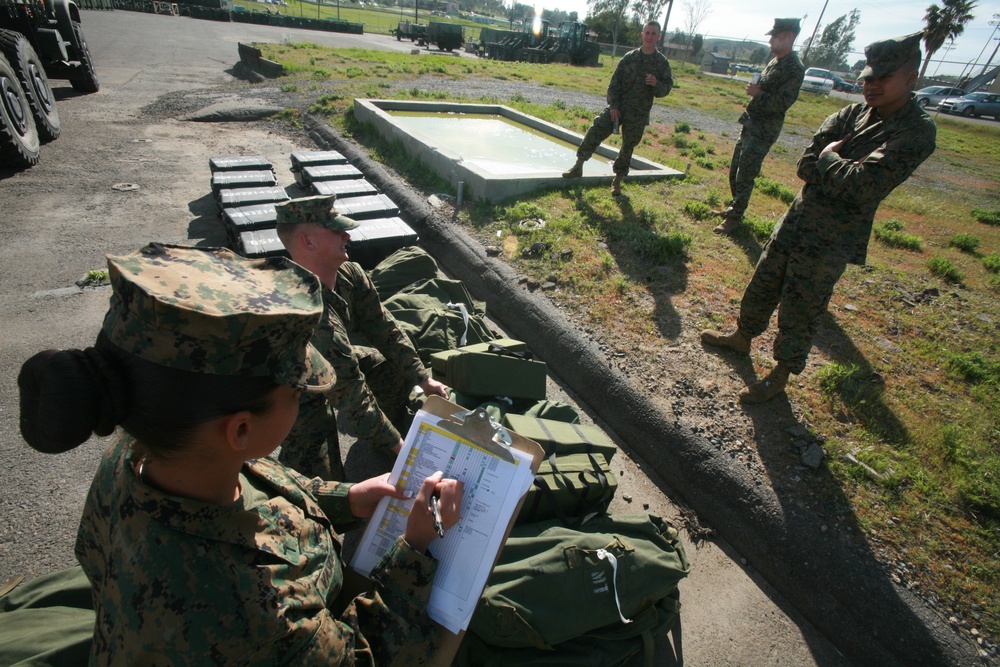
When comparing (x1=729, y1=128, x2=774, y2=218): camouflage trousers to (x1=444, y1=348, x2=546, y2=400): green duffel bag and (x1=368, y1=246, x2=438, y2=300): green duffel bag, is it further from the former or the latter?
(x1=444, y1=348, x2=546, y2=400): green duffel bag

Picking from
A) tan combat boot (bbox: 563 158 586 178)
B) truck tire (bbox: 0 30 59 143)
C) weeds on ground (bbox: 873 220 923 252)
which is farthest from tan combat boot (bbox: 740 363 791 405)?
truck tire (bbox: 0 30 59 143)

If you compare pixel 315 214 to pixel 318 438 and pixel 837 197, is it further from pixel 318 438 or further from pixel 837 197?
pixel 837 197

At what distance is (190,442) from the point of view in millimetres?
1062

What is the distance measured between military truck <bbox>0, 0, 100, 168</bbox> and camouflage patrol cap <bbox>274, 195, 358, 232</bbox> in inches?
265

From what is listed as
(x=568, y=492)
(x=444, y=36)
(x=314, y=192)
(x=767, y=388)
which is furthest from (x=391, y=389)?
(x=444, y=36)

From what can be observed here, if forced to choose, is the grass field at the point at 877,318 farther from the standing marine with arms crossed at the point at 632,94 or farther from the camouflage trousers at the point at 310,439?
the camouflage trousers at the point at 310,439

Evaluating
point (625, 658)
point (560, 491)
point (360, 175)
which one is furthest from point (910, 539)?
point (360, 175)

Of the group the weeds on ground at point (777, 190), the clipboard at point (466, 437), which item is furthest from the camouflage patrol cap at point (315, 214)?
the weeds on ground at point (777, 190)

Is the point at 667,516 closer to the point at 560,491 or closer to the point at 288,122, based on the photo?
the point at 560,491

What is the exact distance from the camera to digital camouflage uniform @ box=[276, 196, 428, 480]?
2.45 m

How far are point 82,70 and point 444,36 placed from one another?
22961mm

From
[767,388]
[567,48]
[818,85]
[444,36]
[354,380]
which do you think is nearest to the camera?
[354,380]

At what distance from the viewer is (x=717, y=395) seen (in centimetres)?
370

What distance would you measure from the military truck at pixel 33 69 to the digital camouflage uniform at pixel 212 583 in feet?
26.6
